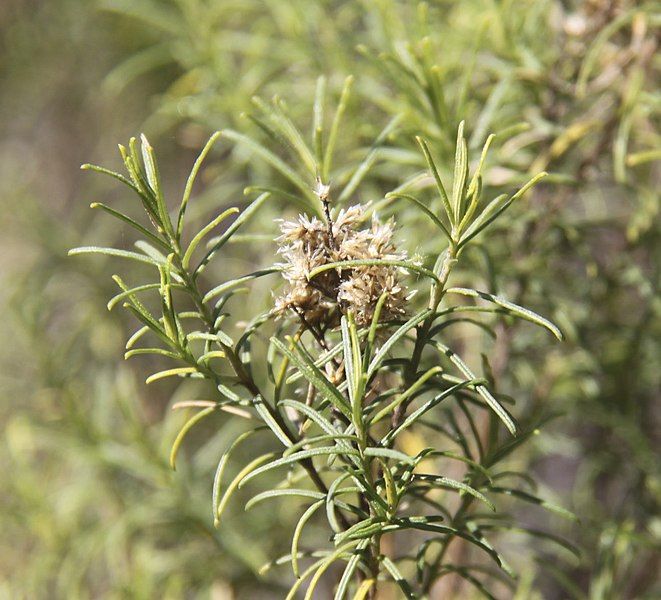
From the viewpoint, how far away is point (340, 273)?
0.39m

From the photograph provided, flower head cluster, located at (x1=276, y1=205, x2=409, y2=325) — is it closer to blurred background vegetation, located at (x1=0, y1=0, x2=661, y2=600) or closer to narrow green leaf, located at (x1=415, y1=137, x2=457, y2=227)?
narrow green leaf, located at (x1=415, y1=137, x2=457, y2=227)

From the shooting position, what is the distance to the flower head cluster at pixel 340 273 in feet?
1.26

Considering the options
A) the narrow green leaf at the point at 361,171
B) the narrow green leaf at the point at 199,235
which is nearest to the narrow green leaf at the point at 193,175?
the narrow green leaf at the point at 199,235

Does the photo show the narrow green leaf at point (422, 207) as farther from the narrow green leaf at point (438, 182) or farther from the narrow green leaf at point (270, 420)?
the narrow green leaf at point (270, 420)

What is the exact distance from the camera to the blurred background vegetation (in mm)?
636

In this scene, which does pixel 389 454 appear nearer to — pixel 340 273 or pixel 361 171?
pixel 340 273

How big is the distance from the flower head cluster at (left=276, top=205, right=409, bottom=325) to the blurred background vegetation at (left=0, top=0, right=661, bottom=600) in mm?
156

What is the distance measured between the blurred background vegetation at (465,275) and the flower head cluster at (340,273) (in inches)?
6.2

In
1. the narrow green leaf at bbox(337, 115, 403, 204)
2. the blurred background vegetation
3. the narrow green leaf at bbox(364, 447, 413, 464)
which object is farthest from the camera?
the blurred background vegetation

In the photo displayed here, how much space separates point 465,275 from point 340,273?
0.86 ft

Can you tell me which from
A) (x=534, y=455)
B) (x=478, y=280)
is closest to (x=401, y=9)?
(x=478, y=280)

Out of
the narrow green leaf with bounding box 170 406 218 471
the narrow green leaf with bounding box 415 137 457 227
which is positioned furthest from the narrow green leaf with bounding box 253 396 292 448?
the narrow green leaf with bounding box 415 137 457 227

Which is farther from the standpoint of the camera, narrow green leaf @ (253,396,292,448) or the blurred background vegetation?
the blurred background vegetation

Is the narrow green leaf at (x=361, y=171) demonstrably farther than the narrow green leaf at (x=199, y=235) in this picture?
Yes
